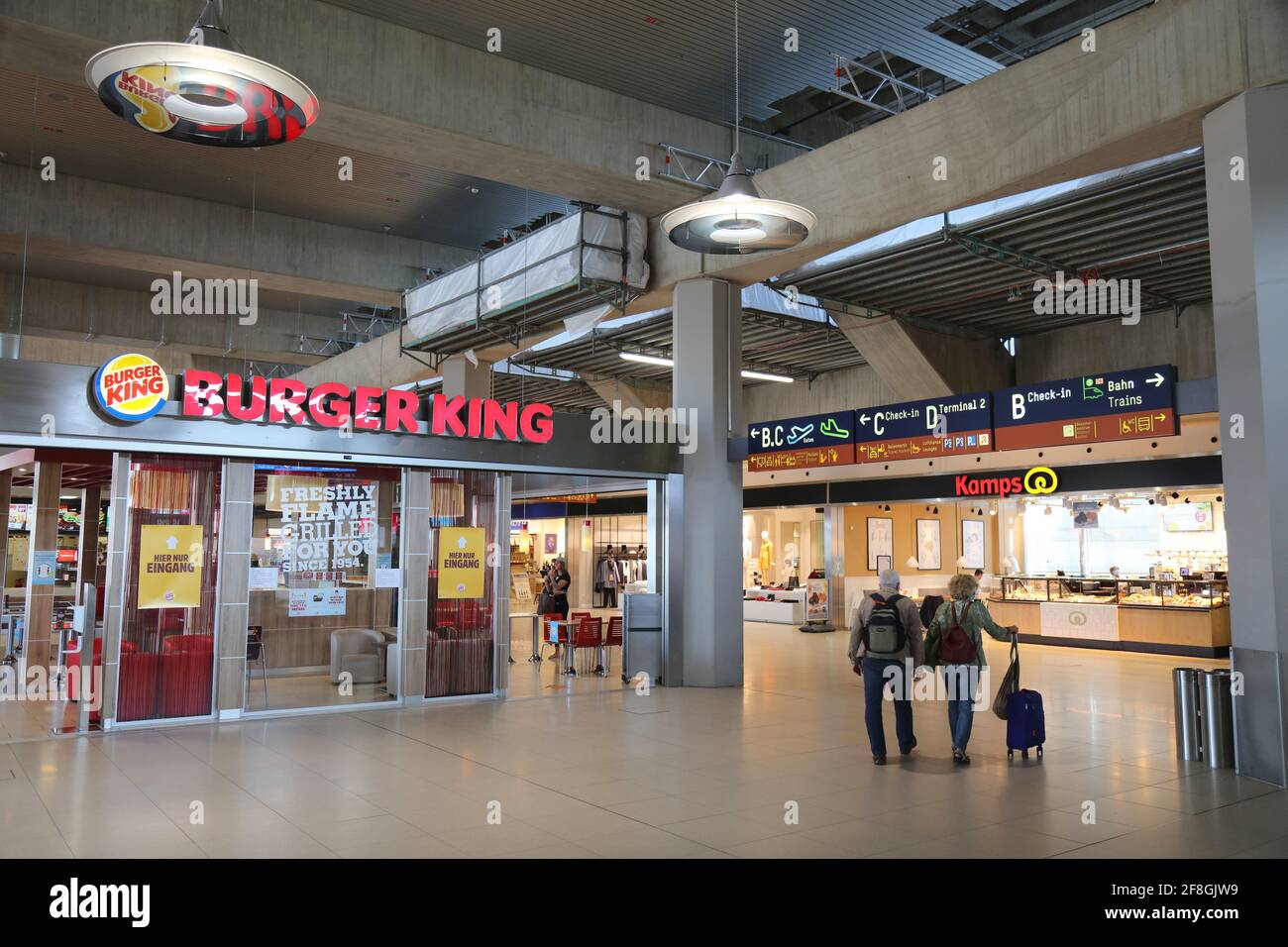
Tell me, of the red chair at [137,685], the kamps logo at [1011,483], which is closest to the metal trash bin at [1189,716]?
the kamps logo at [1011,483]

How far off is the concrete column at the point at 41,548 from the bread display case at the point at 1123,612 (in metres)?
15.7

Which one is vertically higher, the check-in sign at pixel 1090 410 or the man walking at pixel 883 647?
the check-in sign at pixel 1090 410

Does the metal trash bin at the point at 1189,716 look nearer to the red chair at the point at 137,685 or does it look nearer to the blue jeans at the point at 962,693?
the blue jeans at the point at 962,693

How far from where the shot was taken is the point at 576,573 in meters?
→ 23.2

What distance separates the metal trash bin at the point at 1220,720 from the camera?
283 inches

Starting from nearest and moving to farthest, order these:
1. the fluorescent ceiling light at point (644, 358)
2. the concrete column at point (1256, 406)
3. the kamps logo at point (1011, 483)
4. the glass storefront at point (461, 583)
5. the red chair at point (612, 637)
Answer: the concrete column at point (1256, 406)
the glass storefront at point (461, 583)
the red chair at point (612, 637)
the kamps logo at point (1011, 483)
the fluorescent ceiling light at point (644, 358)

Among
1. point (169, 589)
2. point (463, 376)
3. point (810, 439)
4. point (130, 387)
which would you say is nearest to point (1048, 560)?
point (810, 439)

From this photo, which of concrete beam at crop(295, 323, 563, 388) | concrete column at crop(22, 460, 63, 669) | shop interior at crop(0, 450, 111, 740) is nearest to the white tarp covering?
concrete beam at crop(295, 323, 563, 388)

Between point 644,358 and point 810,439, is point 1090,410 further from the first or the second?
point 644,358

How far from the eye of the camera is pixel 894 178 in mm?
9805

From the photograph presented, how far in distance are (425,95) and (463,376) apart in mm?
7415

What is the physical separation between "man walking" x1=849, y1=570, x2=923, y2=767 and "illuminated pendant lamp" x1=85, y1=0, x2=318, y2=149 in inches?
207

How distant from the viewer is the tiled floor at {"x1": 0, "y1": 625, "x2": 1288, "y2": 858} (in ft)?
17.2
